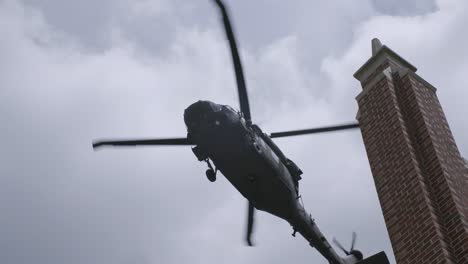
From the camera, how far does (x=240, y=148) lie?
10828 mm

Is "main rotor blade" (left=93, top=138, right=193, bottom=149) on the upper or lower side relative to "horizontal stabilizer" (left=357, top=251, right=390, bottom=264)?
upper

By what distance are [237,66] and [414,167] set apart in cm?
300

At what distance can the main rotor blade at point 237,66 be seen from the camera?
33.4 feet

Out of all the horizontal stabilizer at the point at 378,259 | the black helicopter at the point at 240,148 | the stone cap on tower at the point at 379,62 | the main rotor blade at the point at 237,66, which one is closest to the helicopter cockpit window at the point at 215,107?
the black helicopter at the point at 240,148

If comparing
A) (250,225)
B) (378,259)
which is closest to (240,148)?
(250,225)

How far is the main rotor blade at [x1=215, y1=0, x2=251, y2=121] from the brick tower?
6.15 feet

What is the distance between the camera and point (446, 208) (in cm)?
951

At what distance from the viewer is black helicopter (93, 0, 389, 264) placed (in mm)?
10852

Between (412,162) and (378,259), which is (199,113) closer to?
(412,162)

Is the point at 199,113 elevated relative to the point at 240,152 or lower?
elevated

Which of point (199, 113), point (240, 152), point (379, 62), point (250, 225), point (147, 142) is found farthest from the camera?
point (250, 225)

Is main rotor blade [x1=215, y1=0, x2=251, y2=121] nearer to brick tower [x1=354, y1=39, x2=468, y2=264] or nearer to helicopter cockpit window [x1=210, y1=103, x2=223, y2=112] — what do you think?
helicopter cockpit window [x1=210, y1=103, x2=223, y2=112]

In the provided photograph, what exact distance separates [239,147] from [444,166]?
3.04 metres

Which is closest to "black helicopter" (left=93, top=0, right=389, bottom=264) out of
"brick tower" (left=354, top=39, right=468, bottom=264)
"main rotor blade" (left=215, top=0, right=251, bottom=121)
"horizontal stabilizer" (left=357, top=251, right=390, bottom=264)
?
"main rotor blade" (left=215, top=0, right=251, bottom=121)
